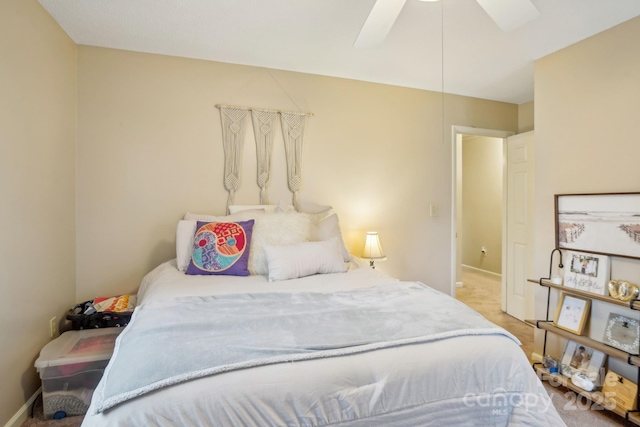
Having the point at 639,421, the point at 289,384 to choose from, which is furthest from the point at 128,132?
the point at 639,421

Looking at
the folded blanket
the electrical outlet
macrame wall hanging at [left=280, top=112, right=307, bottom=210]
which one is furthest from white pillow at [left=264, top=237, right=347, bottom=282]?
the electrical outlet

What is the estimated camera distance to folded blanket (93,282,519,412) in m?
0.92

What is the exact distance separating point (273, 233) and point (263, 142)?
0.93m

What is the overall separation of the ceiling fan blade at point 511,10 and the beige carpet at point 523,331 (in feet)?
7.13

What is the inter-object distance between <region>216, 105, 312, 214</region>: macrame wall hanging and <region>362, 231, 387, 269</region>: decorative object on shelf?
28.7 inches

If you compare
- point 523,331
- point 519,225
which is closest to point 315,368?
point 523,331

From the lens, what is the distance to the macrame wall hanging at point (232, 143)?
2627 mm

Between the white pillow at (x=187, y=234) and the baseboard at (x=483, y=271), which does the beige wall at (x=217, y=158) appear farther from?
the baseboard at (x=483, y=271)

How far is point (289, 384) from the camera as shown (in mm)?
936

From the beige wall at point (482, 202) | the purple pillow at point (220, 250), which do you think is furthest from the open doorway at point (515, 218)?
the purple pillow at point (220, 250)

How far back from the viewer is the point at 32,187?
1.80 m

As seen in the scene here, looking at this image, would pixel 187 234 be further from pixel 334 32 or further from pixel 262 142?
pixel 334 32

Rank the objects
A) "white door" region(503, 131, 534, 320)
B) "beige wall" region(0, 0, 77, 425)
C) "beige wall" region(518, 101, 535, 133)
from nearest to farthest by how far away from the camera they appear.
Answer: "beige wall" region(0, 0, 77, 425) → "white door" region(503, 131, 534, 320) → "beige wall" region(518, 101, 535, 133)

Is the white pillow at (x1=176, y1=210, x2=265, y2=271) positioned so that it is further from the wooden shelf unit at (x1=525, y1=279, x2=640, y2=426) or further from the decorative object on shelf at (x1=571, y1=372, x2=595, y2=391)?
the decorative object on shelf at (x1=571, y1=372, x2=595, y2=391)
